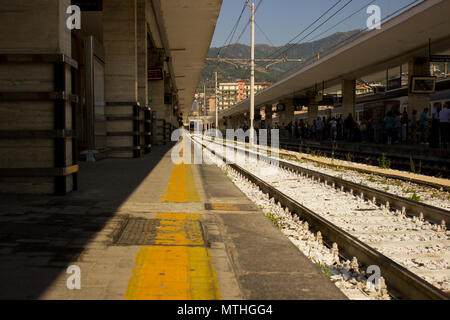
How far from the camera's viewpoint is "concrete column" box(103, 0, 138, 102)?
1410 cm

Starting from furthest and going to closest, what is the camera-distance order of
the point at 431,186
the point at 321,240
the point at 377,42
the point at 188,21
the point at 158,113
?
the point at 158,113 → the point at 188,21 → the point at 377,42 → the point at 431,186 → the point at 321,240

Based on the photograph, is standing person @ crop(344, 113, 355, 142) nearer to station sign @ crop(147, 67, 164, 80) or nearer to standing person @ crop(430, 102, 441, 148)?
standing person @ crop(430, 102, 441, 148)

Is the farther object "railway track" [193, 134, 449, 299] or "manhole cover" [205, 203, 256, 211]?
"manhole cover" [205, 203, 256, 211]

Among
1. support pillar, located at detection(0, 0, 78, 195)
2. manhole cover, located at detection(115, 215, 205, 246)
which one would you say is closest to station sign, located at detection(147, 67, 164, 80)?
support pillar, located at detection(0, 0, 78, 195)

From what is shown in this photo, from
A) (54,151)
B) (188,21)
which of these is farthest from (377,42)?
(54,151)

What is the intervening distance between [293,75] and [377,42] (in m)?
12.5

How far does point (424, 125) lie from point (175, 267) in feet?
59.6

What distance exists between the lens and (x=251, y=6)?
2948cm

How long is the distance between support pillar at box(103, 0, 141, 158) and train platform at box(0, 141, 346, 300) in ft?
27.8

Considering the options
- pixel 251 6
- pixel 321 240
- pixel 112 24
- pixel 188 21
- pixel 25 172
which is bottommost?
pixel 321 240

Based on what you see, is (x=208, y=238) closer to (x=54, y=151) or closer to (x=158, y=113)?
(x=54, y=151)

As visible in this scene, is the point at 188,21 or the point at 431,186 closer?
the point at 431,186

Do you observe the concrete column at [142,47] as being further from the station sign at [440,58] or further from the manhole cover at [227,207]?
the station sign at [440,58]

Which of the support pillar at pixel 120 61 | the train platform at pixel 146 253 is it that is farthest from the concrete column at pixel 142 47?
the train platform at pixel 146 253
